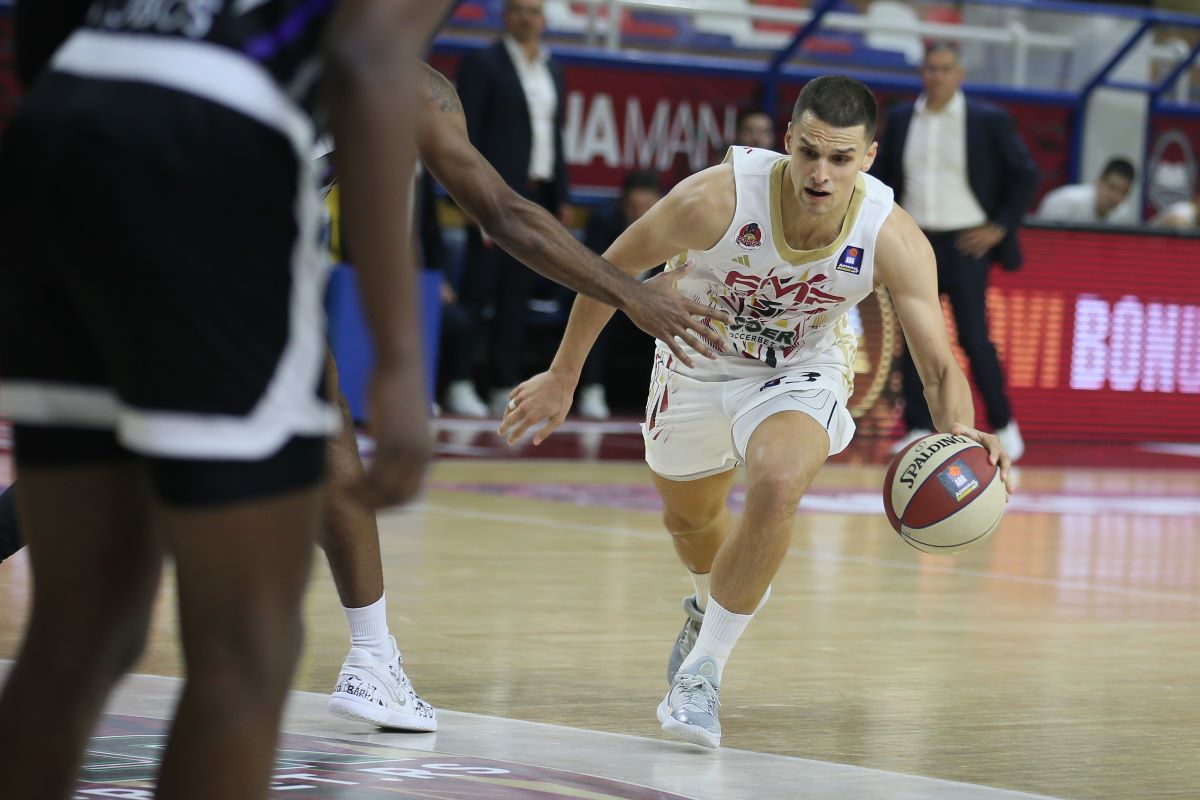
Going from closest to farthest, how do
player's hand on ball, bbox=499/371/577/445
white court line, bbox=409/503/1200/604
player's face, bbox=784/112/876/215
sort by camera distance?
player's hand on ball, bbox=499/371/577/445 → player's face, bbox=784/112/876/215 → white court line, bbox=409/503/1200/604

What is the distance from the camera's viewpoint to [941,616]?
6270 millimetres

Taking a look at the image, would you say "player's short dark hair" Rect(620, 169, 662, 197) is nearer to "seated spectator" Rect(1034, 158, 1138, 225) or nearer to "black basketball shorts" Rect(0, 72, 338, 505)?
"seated spectator" Rect(1034, 158, 1138, 225)

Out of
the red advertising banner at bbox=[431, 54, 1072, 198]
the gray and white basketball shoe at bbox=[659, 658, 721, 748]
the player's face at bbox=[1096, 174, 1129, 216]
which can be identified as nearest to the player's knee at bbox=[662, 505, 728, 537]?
the gray and white basketball shoe at bbox=[659, 658, 721, 748]

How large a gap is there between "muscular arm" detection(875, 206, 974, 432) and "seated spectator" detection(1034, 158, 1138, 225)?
29.4 feet

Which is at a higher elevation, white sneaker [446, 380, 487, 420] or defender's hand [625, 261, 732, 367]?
white sneaker [446, 380, 487, 420]

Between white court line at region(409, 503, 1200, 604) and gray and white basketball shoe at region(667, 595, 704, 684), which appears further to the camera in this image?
white court line at region(409, 503, 1200, 604)

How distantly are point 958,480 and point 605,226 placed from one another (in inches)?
345

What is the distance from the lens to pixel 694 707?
421 cm

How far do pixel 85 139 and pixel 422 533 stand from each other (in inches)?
229

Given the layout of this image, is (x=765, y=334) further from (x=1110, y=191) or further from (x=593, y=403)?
(x=1110, y=191)

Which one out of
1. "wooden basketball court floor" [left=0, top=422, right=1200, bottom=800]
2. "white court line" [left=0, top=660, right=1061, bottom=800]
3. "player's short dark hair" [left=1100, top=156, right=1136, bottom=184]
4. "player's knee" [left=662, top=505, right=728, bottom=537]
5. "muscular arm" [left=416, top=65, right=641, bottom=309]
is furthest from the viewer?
"player's short dark hair" [left=1100, top=156, right=1136, bottom=184]

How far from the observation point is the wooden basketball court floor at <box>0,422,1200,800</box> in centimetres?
387

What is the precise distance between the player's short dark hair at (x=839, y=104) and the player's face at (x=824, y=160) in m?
0.02

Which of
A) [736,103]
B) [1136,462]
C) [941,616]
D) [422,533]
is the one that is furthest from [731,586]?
[736,103]
